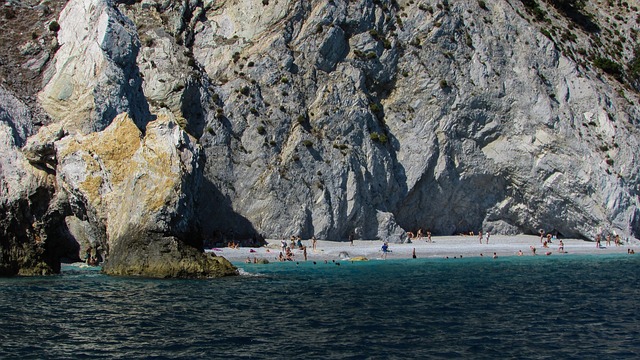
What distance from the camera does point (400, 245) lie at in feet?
167

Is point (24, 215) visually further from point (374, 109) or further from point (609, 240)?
point (609, 240)

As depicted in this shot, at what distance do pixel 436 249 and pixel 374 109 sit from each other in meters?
14.6

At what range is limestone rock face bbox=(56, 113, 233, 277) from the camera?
31.1 m

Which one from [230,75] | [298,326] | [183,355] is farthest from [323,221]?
[183,355]

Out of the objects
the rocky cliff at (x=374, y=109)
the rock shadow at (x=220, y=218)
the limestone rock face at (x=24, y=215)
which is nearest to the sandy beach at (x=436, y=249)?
the rocky cliff at (x=374, y=109)

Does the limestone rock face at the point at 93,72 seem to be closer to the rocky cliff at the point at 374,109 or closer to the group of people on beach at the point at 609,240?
the rocky cliff at the point at 374,109

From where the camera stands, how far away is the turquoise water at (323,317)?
53.1 feet

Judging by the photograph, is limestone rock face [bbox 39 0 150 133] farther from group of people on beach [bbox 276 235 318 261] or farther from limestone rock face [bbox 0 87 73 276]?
group of people on beach [bbox 276 235 318 261]

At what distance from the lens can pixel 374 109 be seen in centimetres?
5672

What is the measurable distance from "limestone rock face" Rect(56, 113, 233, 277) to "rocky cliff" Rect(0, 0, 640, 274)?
796cm

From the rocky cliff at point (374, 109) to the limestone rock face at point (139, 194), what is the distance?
7.96 metres

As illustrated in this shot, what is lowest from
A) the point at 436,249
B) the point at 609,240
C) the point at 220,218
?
the point at 436,249

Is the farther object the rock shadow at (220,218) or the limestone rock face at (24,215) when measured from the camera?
the rock shadow at (220,218)

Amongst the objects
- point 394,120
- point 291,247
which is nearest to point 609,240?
point 394,120
